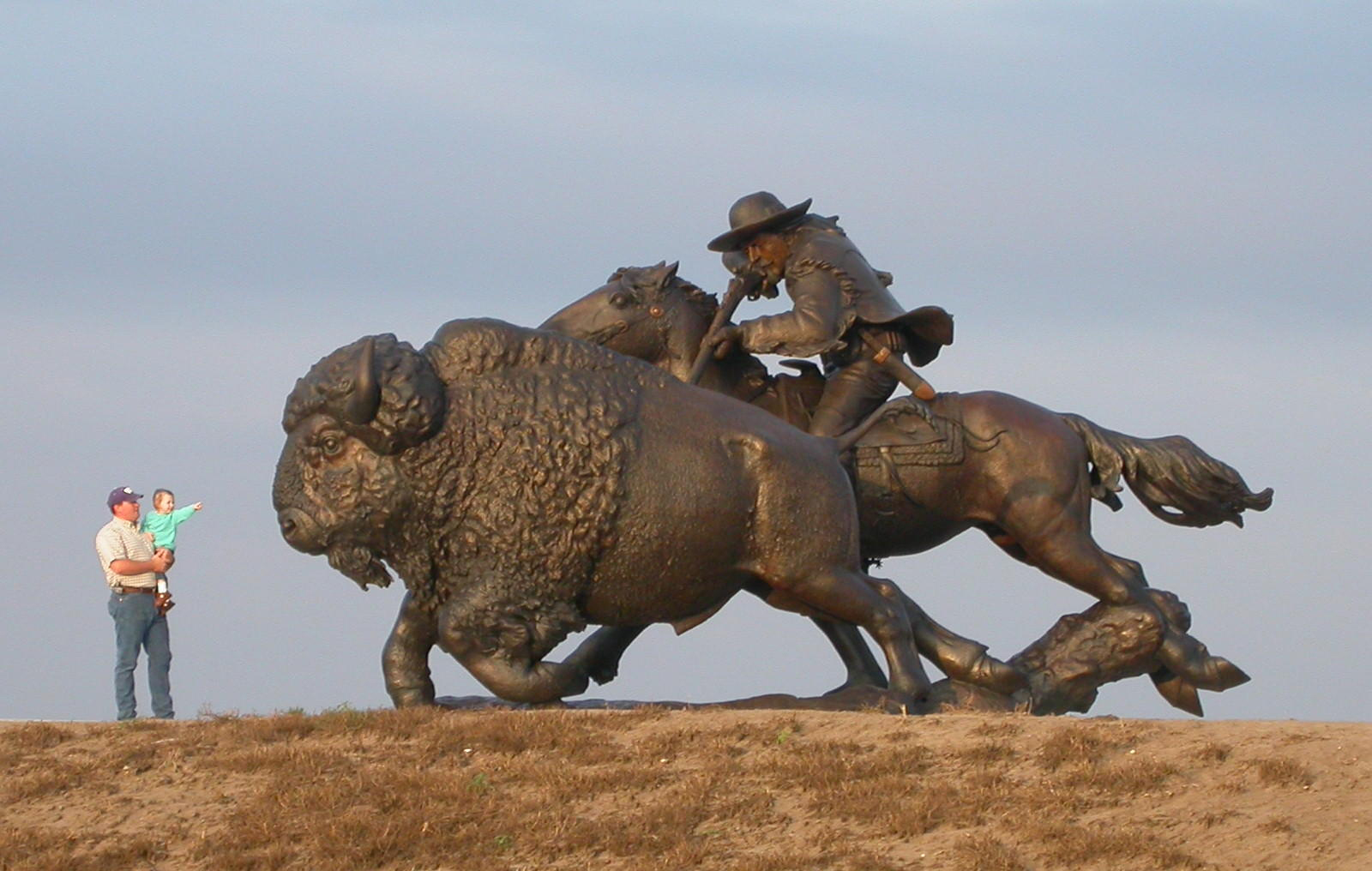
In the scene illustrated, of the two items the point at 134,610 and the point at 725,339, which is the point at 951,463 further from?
the point at 134,610

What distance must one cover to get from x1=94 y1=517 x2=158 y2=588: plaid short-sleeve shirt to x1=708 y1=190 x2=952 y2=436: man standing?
9.83 feet

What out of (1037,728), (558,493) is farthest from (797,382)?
(1037,728)

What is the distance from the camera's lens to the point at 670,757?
29.6 ft

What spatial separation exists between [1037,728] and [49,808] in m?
3.79

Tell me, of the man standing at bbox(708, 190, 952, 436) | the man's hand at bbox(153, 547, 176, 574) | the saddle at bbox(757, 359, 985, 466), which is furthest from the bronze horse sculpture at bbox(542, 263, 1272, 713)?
the man's hand at bbox(153, 547, 176, 574)

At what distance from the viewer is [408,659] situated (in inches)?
403

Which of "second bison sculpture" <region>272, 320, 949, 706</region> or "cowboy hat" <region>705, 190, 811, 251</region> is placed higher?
"cowboy hat" <region>705, 190, 811, 251</region>

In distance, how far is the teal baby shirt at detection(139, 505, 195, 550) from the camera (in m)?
11.5

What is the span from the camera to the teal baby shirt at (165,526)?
37.9ft

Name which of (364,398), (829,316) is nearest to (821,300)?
(829,316)

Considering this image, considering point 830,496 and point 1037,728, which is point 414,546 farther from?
point 1037,728

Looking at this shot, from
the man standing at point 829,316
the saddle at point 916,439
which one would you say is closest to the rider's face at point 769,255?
the man standing at point 829,316

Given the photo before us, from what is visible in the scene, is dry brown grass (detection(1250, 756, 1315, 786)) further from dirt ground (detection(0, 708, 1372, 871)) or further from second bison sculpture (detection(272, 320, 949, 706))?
second bison sculpture (detection(272, 320, 949, 706))

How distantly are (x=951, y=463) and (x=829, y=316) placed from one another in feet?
2.88
